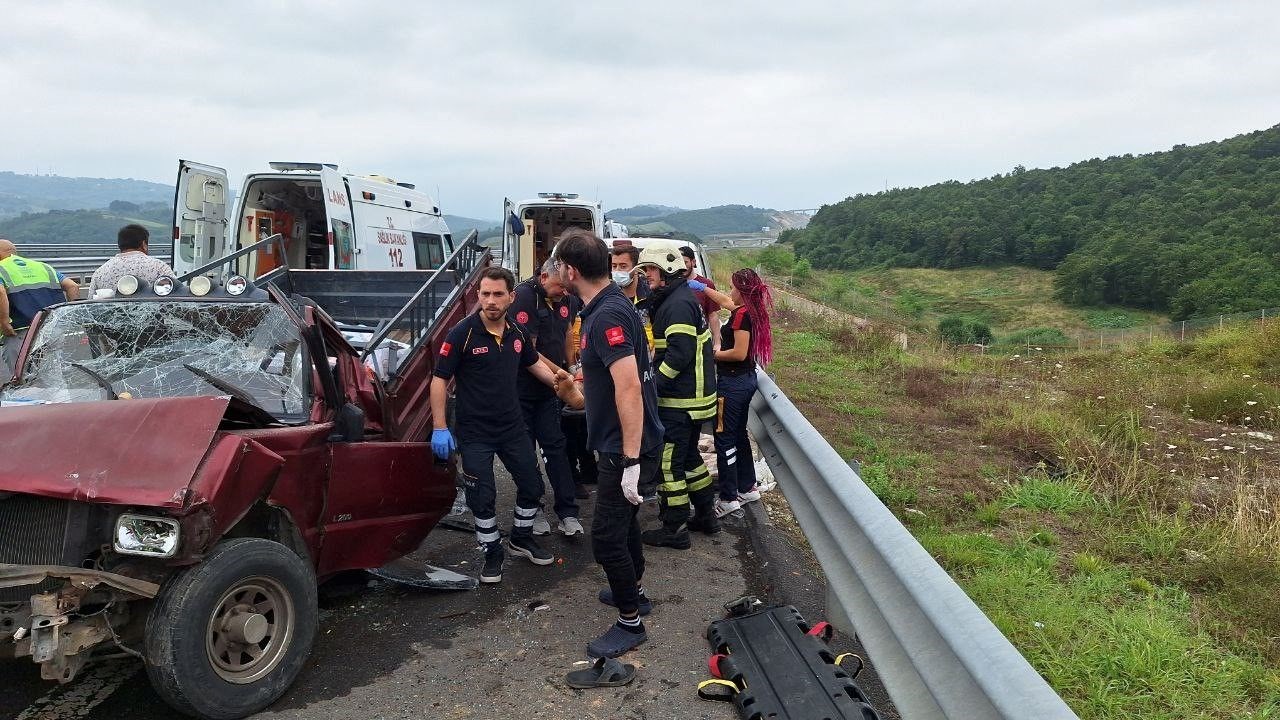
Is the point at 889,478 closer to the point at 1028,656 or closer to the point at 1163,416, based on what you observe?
the point at 1028,656

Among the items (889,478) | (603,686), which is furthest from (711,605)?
(889,478)

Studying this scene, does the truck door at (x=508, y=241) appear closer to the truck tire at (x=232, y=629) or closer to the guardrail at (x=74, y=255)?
the guardrail at (x=74, y=255)

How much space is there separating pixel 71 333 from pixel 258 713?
2217mm

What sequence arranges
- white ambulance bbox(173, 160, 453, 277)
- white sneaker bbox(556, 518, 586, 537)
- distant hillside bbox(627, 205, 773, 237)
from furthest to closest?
distant hillside bbox(627, 205, 773, 237)
white ambulance bbox(173, 160, 453, 277)
white sneaker bbox(556, 518, 586, 537)

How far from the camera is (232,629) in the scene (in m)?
3.09

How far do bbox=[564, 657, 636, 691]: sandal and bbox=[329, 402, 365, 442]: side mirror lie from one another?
150cm

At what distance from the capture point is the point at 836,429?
323 inches

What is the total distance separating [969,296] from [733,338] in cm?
5532

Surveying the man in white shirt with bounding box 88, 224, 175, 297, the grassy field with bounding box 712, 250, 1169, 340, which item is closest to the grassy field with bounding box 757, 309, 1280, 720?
the man in white shirt with bounding box 88, 224, 175, 297

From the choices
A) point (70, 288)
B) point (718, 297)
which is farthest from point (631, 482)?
point (70, 288)

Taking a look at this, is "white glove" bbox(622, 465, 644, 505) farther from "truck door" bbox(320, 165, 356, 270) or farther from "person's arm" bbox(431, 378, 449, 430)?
"truck door" bbox(320, 165, 356, 270)

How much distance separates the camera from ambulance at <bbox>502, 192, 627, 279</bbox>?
43.0 ft

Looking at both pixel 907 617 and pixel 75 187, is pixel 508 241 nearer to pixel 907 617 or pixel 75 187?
pixel 907 617

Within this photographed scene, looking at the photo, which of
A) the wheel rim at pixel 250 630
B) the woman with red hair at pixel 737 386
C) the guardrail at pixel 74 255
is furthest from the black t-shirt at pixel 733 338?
the guardrail at pixel 74 255
